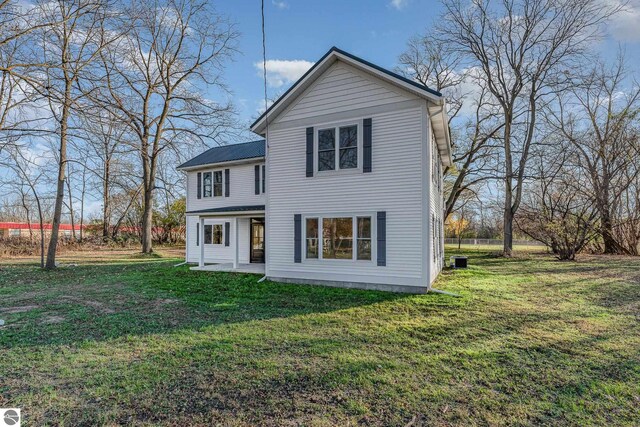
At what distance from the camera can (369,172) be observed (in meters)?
9.42

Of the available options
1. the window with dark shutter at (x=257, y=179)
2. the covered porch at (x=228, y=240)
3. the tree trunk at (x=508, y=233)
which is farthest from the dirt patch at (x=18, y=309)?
the tree trunk at (x=508, y=233)

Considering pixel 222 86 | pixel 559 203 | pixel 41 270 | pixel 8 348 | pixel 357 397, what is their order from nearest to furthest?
pixel 357 397, pixel 8 348, pixel 41 270, pixel 559 203, pixel 222 86

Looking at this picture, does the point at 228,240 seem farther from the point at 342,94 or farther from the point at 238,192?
the point at 342,94

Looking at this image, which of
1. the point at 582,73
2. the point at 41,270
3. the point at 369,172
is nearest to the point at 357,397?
the point at 369,172

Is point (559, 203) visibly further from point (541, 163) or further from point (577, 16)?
point (577, 16)

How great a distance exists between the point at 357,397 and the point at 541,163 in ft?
72.5

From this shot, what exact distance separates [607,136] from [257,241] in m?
22.6

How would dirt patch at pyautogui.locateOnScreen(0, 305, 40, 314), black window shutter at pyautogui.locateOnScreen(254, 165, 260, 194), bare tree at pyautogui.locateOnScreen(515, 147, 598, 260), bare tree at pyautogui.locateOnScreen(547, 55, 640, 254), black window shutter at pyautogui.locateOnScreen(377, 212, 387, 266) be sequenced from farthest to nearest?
bare tree at pyautogui.locateOnScreen(547, 55, 640, 254) → bare tree at pyautogui.locateOnScreen(515, 147, 598, 260) → black window shutter at pyautogui.locateOnScreen(254, 165, 260, 194) → black window shutter at pyautogui.locateOnScreen(377, 212, 387, 266) → dirt patch at pyautogui.locateOnScreen(0, 305, 40, 314)

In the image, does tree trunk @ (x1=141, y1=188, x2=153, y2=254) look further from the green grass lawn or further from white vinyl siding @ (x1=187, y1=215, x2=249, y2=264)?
the green grass lawn

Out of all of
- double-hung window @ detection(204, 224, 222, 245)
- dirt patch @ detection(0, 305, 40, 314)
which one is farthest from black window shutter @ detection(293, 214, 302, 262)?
double-hung window @ detection(204, 224, 222, 245)

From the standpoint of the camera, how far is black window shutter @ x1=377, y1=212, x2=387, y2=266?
915 centimetres

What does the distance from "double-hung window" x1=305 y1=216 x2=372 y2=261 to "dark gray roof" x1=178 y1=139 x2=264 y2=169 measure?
633cm

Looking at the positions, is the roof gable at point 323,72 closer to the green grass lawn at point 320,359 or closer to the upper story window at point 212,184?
the green grass lawn at point 320,359

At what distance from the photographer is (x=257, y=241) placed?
51.4 ft
